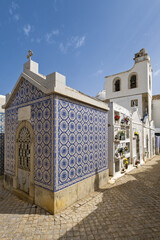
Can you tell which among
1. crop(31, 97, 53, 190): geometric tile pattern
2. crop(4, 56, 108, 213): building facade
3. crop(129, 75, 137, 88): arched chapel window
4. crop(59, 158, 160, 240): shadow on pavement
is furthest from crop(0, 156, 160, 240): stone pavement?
crop(129, 75, 137, 88): arched chapel window

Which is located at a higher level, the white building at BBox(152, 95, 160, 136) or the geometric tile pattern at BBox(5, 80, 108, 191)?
the white building at BBox(152, 95, 160, 136)

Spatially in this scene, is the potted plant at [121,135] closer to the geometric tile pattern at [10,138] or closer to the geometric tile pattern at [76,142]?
the geometric tile pattern at [76,142]

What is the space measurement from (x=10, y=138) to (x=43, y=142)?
7.91ft

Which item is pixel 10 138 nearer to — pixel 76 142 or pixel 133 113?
pixel 76 142

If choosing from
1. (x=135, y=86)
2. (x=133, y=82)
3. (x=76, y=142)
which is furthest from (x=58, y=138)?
(x=133, y=82)

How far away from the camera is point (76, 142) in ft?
15.2

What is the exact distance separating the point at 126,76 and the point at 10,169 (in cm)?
1787

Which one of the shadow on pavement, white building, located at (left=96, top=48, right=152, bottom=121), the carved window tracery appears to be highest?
white building, located at (left=96, top=48, right=152, bottom=121)

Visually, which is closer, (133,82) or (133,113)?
(133,113)

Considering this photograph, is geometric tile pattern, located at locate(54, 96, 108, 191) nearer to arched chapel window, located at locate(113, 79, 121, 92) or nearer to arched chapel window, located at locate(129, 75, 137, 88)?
arched chapel window, located at locate(129, 75, 137, 88)

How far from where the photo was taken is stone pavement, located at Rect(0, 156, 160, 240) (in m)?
3.08

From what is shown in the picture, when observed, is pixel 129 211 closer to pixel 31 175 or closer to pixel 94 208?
pixel 94 208

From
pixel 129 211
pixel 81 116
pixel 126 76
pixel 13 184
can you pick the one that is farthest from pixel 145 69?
pixel 13 184

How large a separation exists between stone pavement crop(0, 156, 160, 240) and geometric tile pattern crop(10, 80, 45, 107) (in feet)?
11.7
